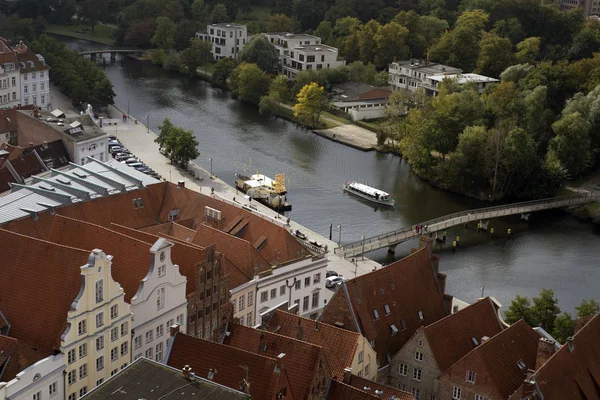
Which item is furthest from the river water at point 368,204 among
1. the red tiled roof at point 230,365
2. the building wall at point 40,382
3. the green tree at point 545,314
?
the building wall at point 40,382

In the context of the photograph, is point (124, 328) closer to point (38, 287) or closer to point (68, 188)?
point (38, 287)

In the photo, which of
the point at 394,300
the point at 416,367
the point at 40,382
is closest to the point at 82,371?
the point at 40,382

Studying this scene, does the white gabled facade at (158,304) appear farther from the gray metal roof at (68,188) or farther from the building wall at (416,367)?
the gray metal roof at (68,188)

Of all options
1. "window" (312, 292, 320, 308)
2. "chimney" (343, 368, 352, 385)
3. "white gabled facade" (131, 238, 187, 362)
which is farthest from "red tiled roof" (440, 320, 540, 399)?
"window" (312, 292, 320, 308)

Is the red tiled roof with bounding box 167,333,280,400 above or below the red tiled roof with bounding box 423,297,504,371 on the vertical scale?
above

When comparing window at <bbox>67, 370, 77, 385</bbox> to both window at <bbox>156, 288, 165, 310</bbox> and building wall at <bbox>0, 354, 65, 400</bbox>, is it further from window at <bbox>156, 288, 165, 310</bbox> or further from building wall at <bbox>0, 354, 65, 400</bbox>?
window at <bbox>156, 288, 165, 310</bbox>

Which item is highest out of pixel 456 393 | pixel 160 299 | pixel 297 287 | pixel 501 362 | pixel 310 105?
pixel 160 299
